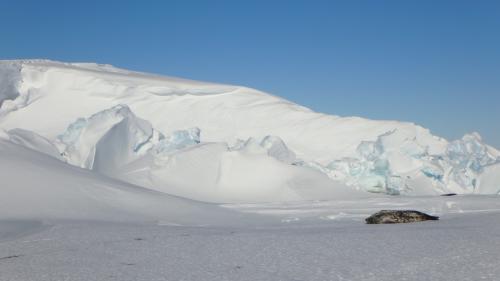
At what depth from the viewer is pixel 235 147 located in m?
31.4

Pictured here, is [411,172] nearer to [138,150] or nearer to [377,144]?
[377,144]

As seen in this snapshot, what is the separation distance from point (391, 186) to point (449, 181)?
5.25 meters

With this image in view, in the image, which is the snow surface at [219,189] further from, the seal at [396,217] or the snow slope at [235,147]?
the seal at [396,217]

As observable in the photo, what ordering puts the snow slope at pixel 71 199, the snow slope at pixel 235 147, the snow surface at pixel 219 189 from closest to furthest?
the snow surface at pixel 219 189, the snow slope at pixel 71 199, the snow slope at pixel 235 147

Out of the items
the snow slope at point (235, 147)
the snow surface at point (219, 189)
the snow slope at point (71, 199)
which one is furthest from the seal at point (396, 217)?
the snow slope at point (235, 147)

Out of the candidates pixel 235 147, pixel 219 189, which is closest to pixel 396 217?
pixel 219 189

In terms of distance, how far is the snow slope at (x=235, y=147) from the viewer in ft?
91.8

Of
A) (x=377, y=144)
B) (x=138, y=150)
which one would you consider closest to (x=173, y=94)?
(x=138, y=150)

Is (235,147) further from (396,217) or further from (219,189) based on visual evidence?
(396,217)

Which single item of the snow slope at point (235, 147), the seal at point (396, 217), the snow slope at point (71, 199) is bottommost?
the seal at point (396, 217)

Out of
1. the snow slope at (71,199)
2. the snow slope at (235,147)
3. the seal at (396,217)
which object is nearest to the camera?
the seal at (396,217)

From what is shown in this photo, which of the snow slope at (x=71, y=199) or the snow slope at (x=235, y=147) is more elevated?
the snow slope at (x=235, y=147)

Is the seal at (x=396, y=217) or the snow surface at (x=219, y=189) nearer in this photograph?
the snow surface at (x=219, y=189)

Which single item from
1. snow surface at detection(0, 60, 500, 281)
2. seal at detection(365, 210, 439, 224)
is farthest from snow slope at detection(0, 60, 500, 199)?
seal at detection(365, 210, 439, 224)
